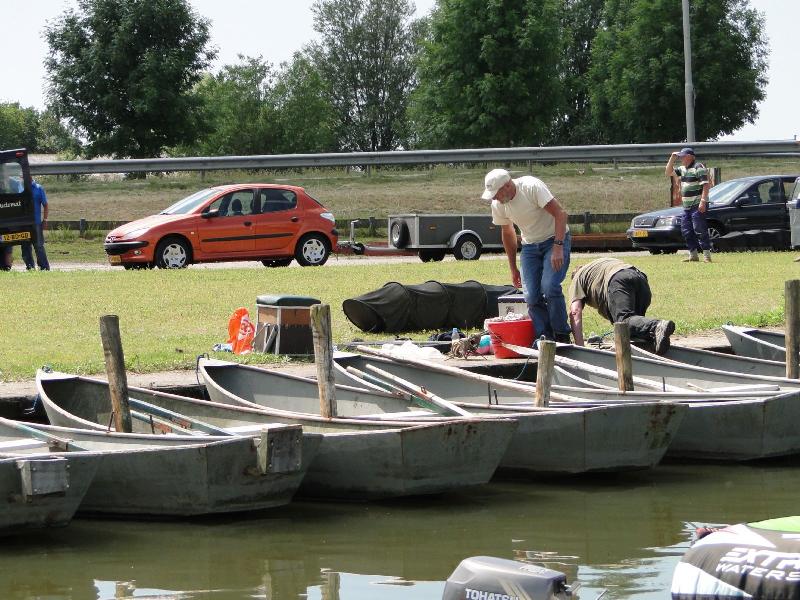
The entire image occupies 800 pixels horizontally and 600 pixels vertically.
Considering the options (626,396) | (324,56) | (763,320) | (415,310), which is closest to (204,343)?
(415,310)

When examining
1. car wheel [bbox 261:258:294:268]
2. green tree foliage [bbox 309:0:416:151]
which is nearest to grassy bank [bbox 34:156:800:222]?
car wheel [bbox 261:258:294:268]

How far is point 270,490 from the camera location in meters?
9.21

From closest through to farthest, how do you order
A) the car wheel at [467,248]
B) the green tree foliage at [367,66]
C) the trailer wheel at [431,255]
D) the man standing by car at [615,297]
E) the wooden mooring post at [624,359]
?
the wooden mooring post at [624,359] → the man standing by car at [615,297] → the car wheel at [467,248] → the trailer wheel at [431,255] → the green tree foliage at [367,66]

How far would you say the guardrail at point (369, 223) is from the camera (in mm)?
29906

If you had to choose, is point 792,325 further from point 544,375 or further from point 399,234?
point 399,234

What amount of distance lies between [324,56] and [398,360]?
84.6 m

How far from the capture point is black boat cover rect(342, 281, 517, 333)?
594 inches

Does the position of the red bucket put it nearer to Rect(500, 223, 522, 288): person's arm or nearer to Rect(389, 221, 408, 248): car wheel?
Rect(500, 223, 522, 288): person's arm

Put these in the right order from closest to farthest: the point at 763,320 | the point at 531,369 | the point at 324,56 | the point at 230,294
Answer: the point at 531,369 < the point at 763,320 < the point at 230,294 < the point at 324,56

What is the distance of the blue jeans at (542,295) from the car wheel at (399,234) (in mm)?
13012

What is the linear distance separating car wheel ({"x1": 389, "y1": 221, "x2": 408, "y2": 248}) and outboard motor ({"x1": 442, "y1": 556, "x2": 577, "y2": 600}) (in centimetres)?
2006

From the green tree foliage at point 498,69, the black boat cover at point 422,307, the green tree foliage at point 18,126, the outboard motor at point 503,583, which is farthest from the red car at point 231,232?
the green tree foliage at point 18,126

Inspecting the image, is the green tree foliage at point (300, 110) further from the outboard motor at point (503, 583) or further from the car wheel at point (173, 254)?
the outboard motor at point (503, 583)

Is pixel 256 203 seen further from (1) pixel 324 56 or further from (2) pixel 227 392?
(1) pixel 324 56
